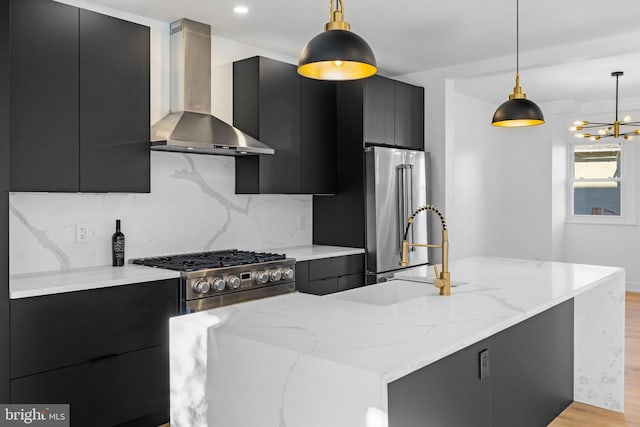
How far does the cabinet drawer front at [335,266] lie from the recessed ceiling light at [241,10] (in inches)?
72.7

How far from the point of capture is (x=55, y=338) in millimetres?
2656

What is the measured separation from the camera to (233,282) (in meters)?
3.42

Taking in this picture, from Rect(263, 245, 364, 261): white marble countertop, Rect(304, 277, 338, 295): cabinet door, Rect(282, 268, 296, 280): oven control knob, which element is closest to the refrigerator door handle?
Rect(263, 245, 364, 261): white marble countertop

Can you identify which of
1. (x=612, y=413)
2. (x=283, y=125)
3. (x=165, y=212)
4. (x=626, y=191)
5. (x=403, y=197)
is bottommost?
(x=612, y=413)

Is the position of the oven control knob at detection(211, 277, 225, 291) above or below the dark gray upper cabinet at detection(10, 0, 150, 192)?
below

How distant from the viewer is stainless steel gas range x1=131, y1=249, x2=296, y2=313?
3195 mm

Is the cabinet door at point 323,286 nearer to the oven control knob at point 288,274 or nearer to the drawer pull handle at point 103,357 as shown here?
the oven control knob at point 288,274

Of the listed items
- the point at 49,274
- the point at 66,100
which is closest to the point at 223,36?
the point at 66,100

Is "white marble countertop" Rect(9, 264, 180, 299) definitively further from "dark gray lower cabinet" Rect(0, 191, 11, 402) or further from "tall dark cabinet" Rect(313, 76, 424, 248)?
"tall dark cabinet" Rect(313, 76, 424, 248)

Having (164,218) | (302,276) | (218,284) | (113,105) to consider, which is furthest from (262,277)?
(113,105)

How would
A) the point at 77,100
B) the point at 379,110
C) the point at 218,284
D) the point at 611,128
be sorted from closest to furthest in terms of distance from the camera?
the point at 77,100, the point at 218,284, the point at 379,110, the point at 611,128

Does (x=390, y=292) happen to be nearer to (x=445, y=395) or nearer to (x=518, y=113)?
(x=445, y=395)

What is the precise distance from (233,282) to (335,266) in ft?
3.64

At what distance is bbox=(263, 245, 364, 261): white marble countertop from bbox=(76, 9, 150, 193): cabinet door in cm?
132
